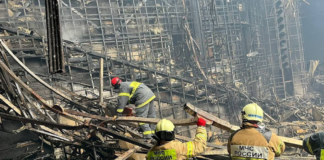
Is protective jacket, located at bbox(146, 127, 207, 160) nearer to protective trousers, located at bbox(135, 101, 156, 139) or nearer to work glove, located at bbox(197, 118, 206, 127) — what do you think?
work glove, located at bbox(197, 118, 206, 127)

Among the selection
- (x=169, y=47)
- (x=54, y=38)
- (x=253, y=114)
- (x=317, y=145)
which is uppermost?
(x=54, y=38)

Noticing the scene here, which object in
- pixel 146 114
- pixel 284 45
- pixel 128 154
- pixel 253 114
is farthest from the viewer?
pixel 284 45

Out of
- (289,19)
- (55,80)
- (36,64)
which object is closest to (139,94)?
(55,80)

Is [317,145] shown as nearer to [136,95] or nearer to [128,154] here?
[128,154]

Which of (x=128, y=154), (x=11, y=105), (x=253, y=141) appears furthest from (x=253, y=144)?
(x=11, y=105)

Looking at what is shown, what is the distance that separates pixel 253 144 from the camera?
2.91 metres

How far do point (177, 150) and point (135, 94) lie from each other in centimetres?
333

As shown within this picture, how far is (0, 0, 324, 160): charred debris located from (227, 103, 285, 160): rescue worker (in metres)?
0.62

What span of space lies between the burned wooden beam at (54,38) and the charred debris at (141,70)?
1 centimetres

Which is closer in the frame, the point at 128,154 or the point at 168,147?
the point at 168,147

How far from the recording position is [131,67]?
11156 mm

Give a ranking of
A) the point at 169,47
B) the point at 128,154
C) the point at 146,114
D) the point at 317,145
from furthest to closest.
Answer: the point at 169,47
the point at 146,114
the point at 128,154
the point at 317,145

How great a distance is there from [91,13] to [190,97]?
7.02m

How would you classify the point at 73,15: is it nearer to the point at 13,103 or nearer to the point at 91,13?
the point at 91,13
